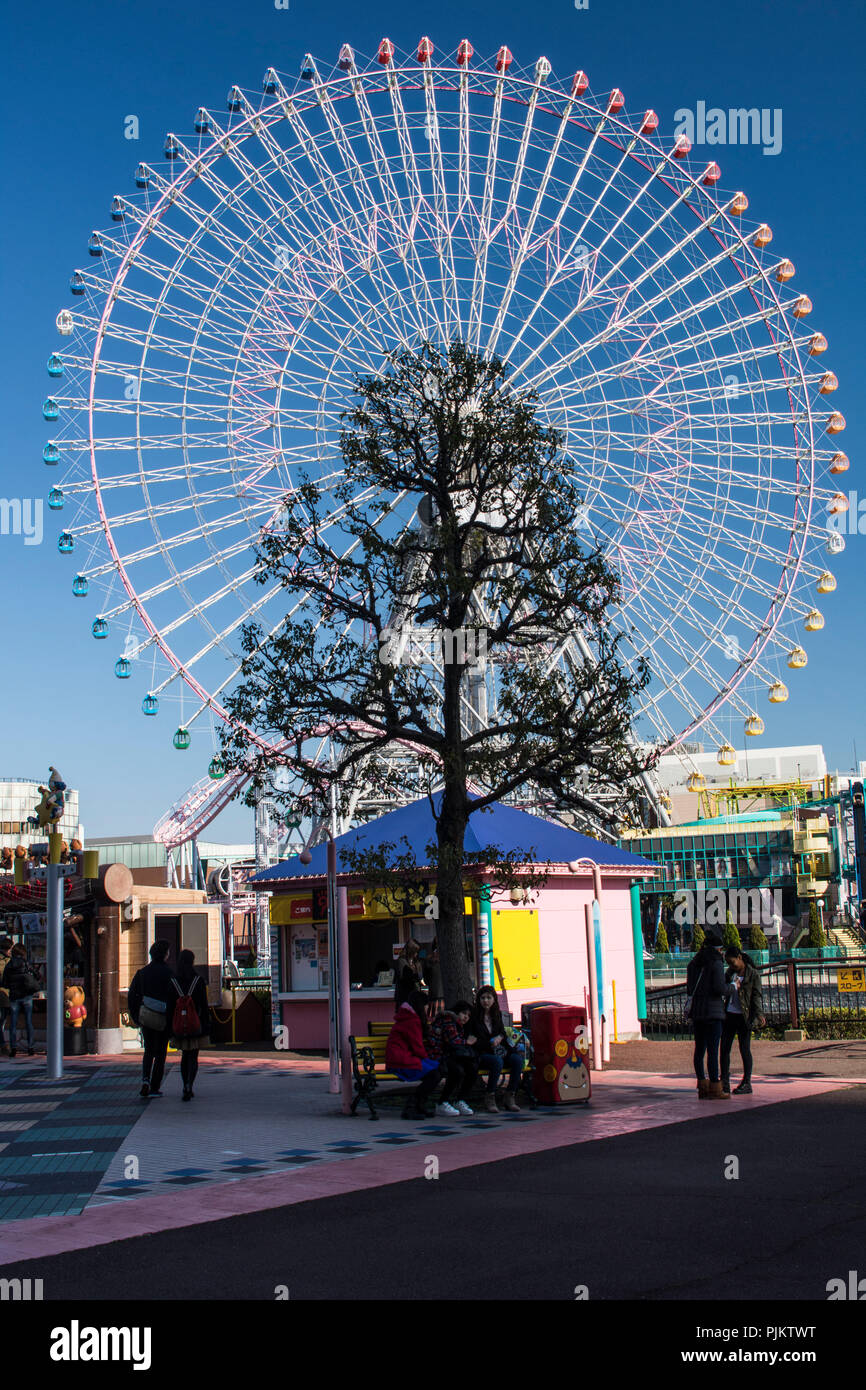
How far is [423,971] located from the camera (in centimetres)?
1802

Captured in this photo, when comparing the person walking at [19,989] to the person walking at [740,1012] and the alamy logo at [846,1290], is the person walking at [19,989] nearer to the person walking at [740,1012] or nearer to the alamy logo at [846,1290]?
the person walking at [740,1012]

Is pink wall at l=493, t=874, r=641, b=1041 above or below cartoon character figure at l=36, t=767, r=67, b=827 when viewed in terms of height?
below

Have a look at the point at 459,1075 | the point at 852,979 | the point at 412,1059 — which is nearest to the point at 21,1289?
the point at 412,1059

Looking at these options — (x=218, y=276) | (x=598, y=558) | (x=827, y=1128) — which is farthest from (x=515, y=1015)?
(x=218, y=276)

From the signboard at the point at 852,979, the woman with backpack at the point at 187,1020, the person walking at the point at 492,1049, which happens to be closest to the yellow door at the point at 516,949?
the signboard at the point at 852,979

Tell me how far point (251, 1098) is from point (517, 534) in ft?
24.9

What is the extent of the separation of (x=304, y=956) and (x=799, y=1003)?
8904mm

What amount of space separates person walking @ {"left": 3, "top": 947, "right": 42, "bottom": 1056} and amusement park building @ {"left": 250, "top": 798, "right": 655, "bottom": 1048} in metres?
4.00

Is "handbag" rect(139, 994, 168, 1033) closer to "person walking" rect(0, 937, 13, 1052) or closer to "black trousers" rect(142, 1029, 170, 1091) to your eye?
"black trousers" rect(142, 1029, 170, 1091)

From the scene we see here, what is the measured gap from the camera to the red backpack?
15.6 meters

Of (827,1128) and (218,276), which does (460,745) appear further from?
(218,276)
